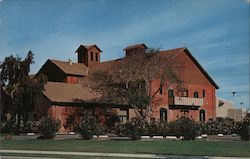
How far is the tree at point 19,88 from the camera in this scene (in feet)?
122

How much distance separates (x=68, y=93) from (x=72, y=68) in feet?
27.1

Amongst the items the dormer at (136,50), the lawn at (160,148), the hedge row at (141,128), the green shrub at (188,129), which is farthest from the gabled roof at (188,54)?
the lawn at (160,148)

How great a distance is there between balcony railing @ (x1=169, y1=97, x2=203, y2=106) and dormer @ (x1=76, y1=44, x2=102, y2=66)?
39.8ft

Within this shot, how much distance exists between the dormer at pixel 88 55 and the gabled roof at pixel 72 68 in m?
1.34

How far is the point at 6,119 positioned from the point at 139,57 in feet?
46.3

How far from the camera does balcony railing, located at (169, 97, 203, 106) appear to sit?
Result: 52.3 metres

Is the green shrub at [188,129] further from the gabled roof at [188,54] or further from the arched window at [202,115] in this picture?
the arched window at [202,115]

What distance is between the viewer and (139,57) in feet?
140

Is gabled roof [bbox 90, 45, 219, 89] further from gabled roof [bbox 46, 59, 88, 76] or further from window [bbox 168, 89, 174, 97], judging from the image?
window [bbox 168, 89, 174, 97]

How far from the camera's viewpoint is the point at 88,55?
57.2 metres

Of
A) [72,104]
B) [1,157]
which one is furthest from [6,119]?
[1,157]

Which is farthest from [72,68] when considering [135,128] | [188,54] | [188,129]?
[188,129]

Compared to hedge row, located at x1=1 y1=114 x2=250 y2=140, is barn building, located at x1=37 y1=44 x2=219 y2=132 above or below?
above

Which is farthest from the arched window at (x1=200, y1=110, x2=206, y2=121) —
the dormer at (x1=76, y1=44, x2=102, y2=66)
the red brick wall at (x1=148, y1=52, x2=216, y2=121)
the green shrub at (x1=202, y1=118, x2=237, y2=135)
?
the green shrub at (x1=202, y1=118, x2=237, y2=135)
